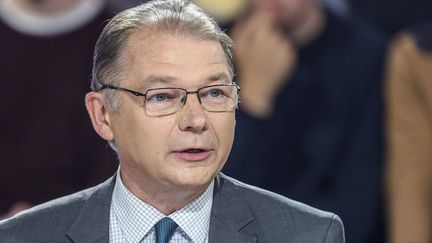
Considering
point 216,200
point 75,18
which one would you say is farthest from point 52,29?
point 216,200

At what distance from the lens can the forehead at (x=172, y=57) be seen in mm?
1798

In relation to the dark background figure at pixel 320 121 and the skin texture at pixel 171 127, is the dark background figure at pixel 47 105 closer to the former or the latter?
the dark background figure at pixel 320 121

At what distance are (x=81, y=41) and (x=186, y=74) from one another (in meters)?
1.39

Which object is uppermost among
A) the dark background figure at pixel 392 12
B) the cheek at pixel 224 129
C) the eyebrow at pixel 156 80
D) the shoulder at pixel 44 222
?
the eyebrow at pixel 156 80

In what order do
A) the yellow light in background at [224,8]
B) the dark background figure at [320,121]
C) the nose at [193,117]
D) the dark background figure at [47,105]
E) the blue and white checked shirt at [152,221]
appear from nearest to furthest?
the nose at [193,117]
the blue and white checked shirt at [152,221]
the dark background figure at [47,105]
the dark background figure at [320,121]
the yellow light in background at [224,8]

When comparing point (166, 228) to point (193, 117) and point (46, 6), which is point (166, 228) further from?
point (46, 6)

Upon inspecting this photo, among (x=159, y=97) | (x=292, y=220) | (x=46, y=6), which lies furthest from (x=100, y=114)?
(x=46, y=6)

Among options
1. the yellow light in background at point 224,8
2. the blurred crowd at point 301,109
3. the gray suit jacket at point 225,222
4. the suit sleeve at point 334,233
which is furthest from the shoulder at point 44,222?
the yellow light in background at point 224,8

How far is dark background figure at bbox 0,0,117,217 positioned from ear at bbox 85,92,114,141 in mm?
1094

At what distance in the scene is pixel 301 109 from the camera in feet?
10.5

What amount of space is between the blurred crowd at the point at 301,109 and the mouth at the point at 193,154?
126 centimetres

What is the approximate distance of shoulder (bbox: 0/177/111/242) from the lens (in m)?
1.86

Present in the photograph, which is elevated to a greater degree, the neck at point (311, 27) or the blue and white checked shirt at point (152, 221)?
the blue and white checked shirt at point (152, 221)

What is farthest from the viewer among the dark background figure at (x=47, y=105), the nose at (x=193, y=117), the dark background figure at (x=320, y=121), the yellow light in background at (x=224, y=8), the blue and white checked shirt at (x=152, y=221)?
the yellow light in background at (x=224, y=8)
